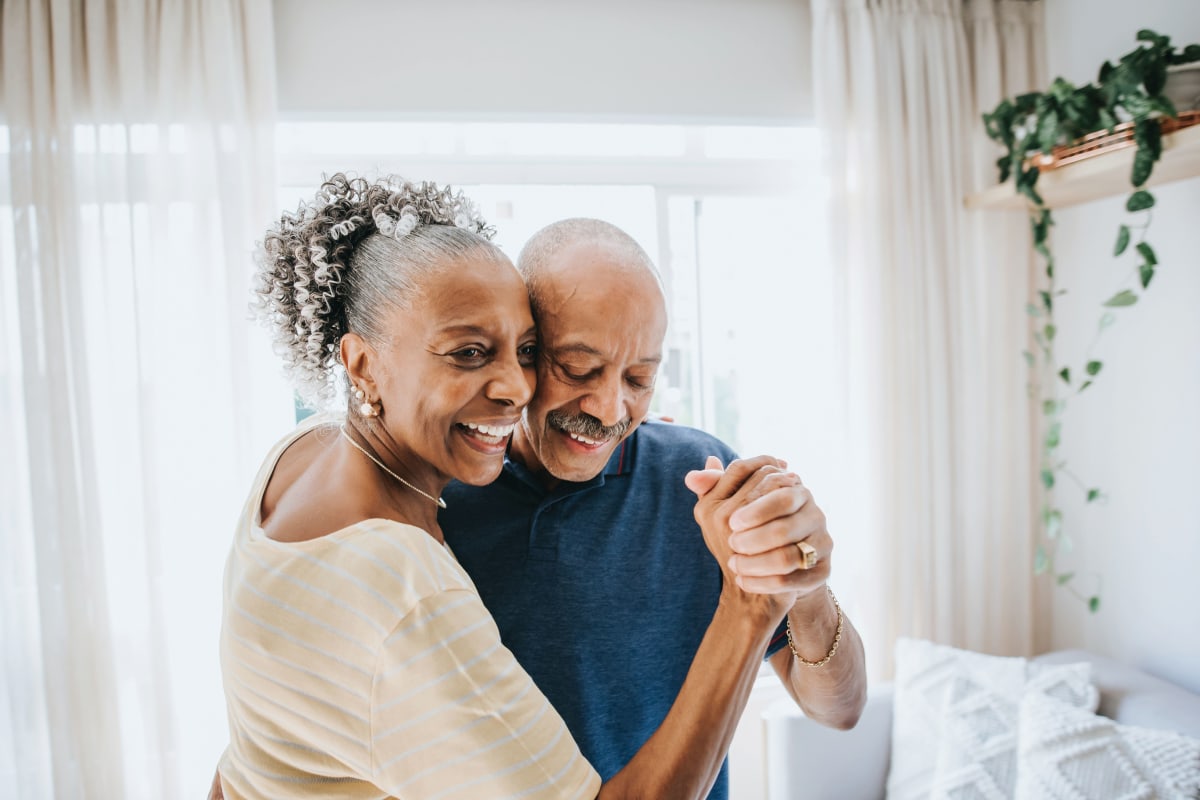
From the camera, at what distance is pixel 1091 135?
2236mm

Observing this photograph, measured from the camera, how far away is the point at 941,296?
2.92m

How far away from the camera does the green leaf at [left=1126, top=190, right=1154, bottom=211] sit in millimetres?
2105

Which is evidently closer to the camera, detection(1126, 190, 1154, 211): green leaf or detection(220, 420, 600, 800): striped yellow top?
detection(220, 420, 600, 800): striped yellow top

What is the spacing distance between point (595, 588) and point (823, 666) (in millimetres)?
364

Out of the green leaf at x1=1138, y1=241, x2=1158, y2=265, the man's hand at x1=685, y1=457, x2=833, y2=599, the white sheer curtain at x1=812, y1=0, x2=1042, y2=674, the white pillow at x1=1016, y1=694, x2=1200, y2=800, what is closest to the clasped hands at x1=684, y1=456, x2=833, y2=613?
the man's hand at x1=685, y1=457, x2=833, y2=599

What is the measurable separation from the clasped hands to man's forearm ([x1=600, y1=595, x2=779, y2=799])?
47 mm

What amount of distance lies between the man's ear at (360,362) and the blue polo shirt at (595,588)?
1.12 ft

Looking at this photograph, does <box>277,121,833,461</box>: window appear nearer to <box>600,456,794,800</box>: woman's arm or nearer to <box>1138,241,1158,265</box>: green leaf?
<box>1138,241,1158,265</box>: green leaf

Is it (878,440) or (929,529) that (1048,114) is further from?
(929,529)

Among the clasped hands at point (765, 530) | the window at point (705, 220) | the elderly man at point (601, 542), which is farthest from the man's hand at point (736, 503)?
the window at point (705, 220)

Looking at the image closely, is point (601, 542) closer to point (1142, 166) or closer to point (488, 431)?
point (488, 431)

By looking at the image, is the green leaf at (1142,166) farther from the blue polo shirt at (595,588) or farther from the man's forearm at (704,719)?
the man's forearm at (704,719)

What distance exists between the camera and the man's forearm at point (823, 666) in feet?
3.70

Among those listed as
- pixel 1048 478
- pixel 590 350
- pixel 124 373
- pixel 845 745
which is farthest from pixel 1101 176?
pixel 124 373
